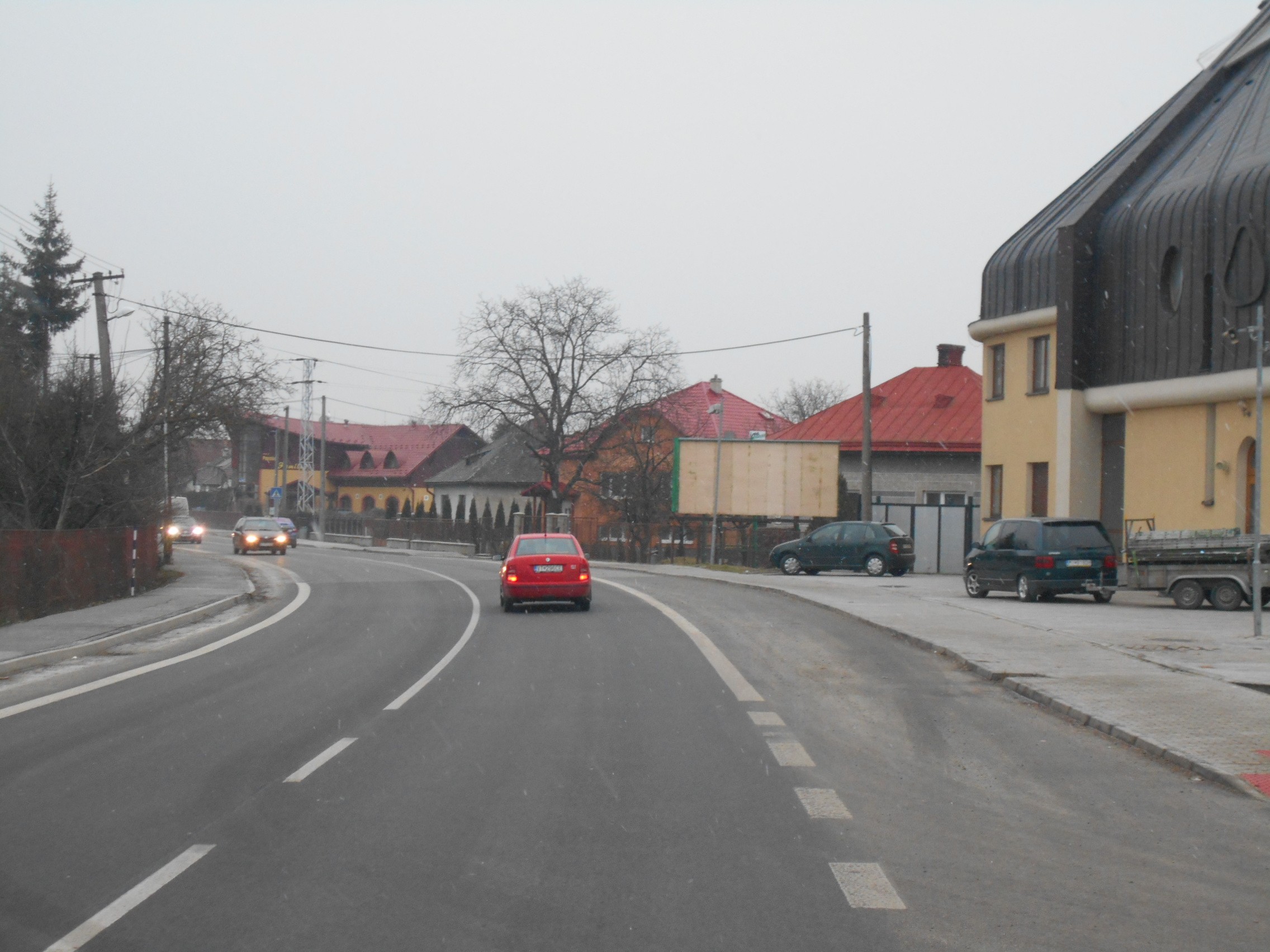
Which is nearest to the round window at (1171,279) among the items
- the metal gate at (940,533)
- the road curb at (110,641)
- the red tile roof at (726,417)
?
the metal gate at (940,533)

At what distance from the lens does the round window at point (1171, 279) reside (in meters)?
27.0

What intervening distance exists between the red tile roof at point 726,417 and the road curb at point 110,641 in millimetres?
41426

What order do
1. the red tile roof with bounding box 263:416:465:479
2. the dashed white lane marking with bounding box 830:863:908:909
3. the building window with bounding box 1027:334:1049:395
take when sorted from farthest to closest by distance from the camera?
the red tile roof with bounding box 263:416:465:479 → the building window with bounding box 1027:334:1049:395 → the dashed white lane marking with bounding box 830:863:908:909

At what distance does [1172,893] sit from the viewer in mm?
5352

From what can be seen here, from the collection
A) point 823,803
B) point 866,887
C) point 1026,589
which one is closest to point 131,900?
point 866,887

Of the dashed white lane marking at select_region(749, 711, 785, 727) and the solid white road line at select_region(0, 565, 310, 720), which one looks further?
the solid white road line at select_region(0, 565, 310, 720)

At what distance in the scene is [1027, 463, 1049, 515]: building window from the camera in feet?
101

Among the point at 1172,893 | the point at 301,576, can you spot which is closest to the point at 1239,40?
the point at 301,576

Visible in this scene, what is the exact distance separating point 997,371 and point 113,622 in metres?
23.4

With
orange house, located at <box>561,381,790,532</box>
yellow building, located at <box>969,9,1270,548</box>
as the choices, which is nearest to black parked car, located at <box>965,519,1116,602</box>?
yellow building, located at <box>969,9,1270,548</box>

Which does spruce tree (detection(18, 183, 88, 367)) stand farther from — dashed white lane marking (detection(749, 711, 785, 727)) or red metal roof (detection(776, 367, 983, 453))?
dashed white lane marking (detection(749, 711, 785, 727))

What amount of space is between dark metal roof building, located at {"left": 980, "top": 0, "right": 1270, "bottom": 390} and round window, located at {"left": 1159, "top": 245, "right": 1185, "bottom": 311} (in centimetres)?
3

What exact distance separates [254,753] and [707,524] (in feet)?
118

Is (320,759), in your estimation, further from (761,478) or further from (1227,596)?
(761,478)
